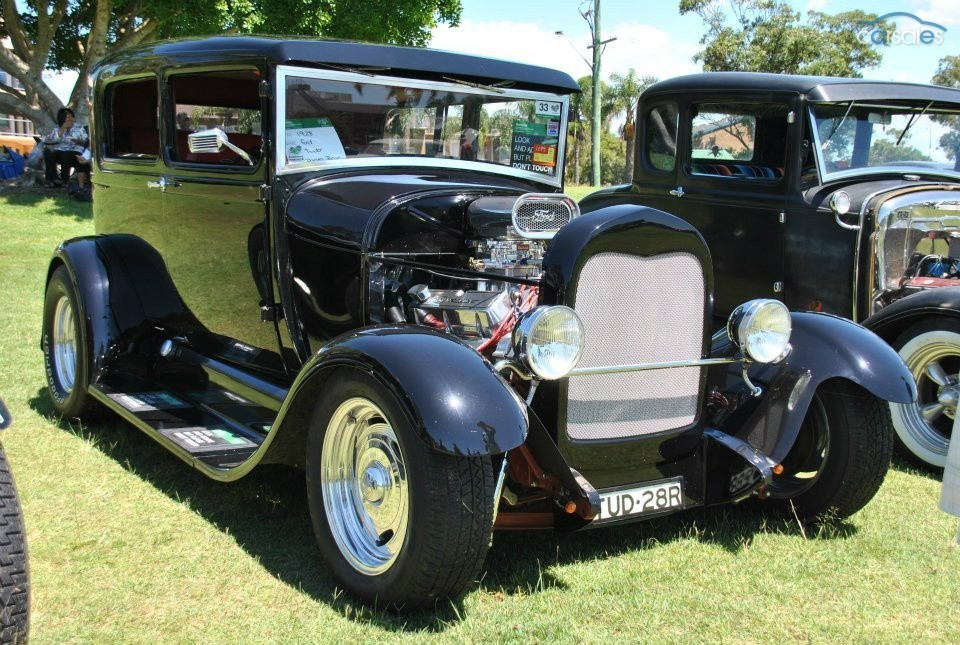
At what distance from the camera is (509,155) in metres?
4.24

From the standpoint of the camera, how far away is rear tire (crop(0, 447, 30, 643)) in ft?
6.75

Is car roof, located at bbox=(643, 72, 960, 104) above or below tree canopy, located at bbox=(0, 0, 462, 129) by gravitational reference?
below

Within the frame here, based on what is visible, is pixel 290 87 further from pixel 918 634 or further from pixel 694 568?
pixel 918 634

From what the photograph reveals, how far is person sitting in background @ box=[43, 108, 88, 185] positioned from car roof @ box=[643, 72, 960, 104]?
11.7 m

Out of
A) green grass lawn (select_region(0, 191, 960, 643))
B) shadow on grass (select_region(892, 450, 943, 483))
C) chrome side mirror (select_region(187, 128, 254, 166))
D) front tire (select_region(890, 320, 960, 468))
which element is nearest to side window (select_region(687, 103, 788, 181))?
front tire (select_region(890, 320, 960, 468))

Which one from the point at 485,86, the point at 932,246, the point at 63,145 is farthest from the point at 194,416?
the point at 63,145

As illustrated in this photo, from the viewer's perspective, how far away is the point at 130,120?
193 inches

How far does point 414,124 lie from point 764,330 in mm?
1720

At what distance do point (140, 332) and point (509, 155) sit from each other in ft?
6.86

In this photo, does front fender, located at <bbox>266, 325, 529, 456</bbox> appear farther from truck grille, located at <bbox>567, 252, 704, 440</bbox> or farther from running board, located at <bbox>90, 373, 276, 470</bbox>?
running board, located at <bbox>90, 373, 276, 470</bbox>

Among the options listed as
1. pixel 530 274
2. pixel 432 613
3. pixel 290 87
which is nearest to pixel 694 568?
pixel 432 613

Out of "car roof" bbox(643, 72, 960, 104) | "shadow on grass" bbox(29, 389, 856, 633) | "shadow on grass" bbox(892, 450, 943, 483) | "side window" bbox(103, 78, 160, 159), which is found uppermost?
"car roof" bbox(643, 72, 960, 104)

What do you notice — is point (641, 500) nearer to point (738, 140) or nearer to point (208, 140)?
point (208, 140)

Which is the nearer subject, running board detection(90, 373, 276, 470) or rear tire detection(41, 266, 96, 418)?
running board detection(90, 373, 276, 470)
